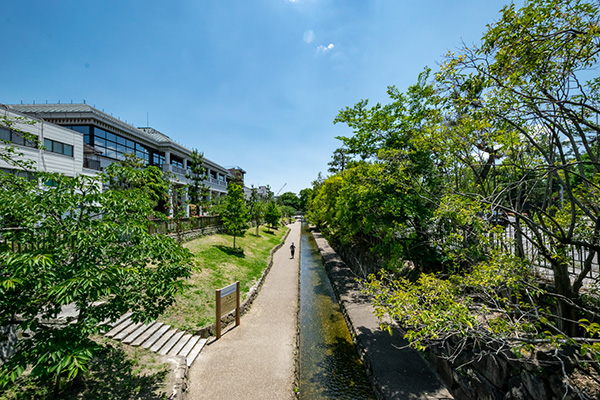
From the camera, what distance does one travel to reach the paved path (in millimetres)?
7102

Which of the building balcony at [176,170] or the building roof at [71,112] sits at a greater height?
the building roof at [71,112]

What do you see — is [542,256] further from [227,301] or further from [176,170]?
[176,170]

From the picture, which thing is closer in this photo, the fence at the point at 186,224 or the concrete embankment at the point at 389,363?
the concrete embankment at the point at 389,363

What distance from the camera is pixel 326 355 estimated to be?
9.61 metres

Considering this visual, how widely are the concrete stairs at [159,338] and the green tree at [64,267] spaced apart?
8.27 feet

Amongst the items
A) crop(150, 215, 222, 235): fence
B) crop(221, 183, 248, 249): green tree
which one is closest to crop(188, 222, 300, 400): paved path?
crop(150, 215, 222, 235): fence

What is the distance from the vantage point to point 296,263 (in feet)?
75.0

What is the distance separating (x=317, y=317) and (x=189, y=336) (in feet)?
20.7

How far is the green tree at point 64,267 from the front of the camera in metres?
3.76

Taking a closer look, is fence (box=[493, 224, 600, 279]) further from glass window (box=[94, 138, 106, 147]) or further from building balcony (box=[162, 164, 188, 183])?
glass window (box=[94, 138, 106, 147])

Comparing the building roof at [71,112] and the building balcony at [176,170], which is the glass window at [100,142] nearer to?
the building roof at [71,112]

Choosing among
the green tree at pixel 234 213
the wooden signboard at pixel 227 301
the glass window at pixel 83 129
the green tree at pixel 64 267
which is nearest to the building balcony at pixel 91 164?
the glass window at pixel 83 129

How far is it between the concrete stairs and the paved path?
45 centimetres

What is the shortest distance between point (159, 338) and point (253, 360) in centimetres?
344
